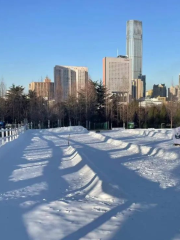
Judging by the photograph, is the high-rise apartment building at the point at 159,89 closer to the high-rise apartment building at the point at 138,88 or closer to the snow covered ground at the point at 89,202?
the high-rise apartment building at the point at 138,88

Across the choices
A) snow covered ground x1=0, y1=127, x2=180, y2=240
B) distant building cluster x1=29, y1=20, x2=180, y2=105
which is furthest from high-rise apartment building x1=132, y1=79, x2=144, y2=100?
snow covered ground x1=0, y1=127, x2=180, y2=240

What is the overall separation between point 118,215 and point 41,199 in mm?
1896

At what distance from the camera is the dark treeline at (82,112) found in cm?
5331

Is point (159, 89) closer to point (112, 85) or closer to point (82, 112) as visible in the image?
point (112, 85)

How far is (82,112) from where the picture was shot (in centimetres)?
5425

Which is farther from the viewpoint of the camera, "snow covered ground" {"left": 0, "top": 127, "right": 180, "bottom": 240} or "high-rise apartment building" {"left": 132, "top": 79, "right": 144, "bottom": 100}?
"high-rise apartment building" {"left": 132, "top": 79, "right": 144, "bottom": 100}

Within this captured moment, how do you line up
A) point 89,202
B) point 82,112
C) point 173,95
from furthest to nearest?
point 173,95 < point 82,112 < point 89,202

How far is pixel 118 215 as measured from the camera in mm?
5047

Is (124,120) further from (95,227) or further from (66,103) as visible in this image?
(95,227)

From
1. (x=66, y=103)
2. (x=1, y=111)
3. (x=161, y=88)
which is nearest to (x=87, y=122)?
(x=66, y=103)

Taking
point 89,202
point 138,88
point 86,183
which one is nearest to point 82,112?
point 86,183

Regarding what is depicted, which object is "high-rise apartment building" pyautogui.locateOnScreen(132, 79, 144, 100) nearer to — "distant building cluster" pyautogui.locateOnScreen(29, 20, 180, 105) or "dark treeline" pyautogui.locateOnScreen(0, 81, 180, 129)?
"distant building cluster" pyautogui.locateOnScreen(29, 20, 180, 105)

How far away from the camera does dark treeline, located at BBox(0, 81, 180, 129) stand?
2099 inches

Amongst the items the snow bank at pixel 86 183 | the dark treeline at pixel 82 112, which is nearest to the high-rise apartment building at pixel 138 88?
the dark treeline at pixel 82 112
